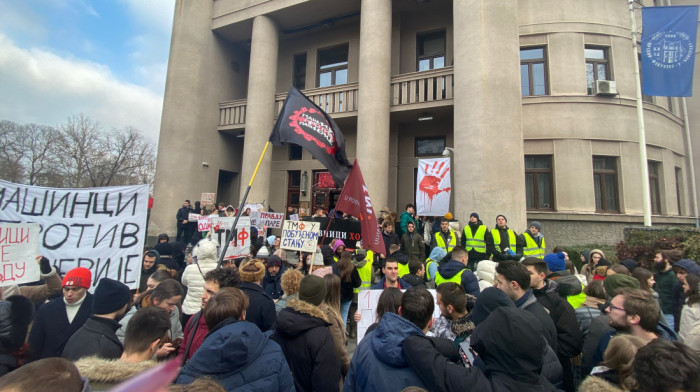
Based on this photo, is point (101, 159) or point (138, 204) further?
point (101, 159)

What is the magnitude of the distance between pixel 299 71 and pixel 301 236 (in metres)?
14.8

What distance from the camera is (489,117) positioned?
429 inches

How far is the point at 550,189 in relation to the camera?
13.0 metres

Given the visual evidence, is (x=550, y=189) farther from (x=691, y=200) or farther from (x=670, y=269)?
(x=670, y=269)

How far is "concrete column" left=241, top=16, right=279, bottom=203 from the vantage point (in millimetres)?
15430

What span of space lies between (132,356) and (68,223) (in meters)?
3.17

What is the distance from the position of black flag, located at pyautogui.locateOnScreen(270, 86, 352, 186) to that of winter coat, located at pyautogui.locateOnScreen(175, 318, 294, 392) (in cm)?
388

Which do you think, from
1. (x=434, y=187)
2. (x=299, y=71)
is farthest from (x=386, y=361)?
(x=299, y=71)

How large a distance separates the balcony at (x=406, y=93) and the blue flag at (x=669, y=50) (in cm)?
644

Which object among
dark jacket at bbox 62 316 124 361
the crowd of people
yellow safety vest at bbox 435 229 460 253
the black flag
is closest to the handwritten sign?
the black flag

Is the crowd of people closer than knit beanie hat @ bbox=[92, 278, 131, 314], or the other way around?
the crowd of people

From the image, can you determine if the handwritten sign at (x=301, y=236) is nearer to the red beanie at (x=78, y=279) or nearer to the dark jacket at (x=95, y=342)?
the red beanie at (x=78, y=279)

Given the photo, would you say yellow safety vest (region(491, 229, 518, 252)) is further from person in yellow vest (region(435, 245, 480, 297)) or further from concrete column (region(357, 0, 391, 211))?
concrete column (region(357, 0, 391, 211))

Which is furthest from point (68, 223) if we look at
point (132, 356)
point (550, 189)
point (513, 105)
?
point (550, 189)
